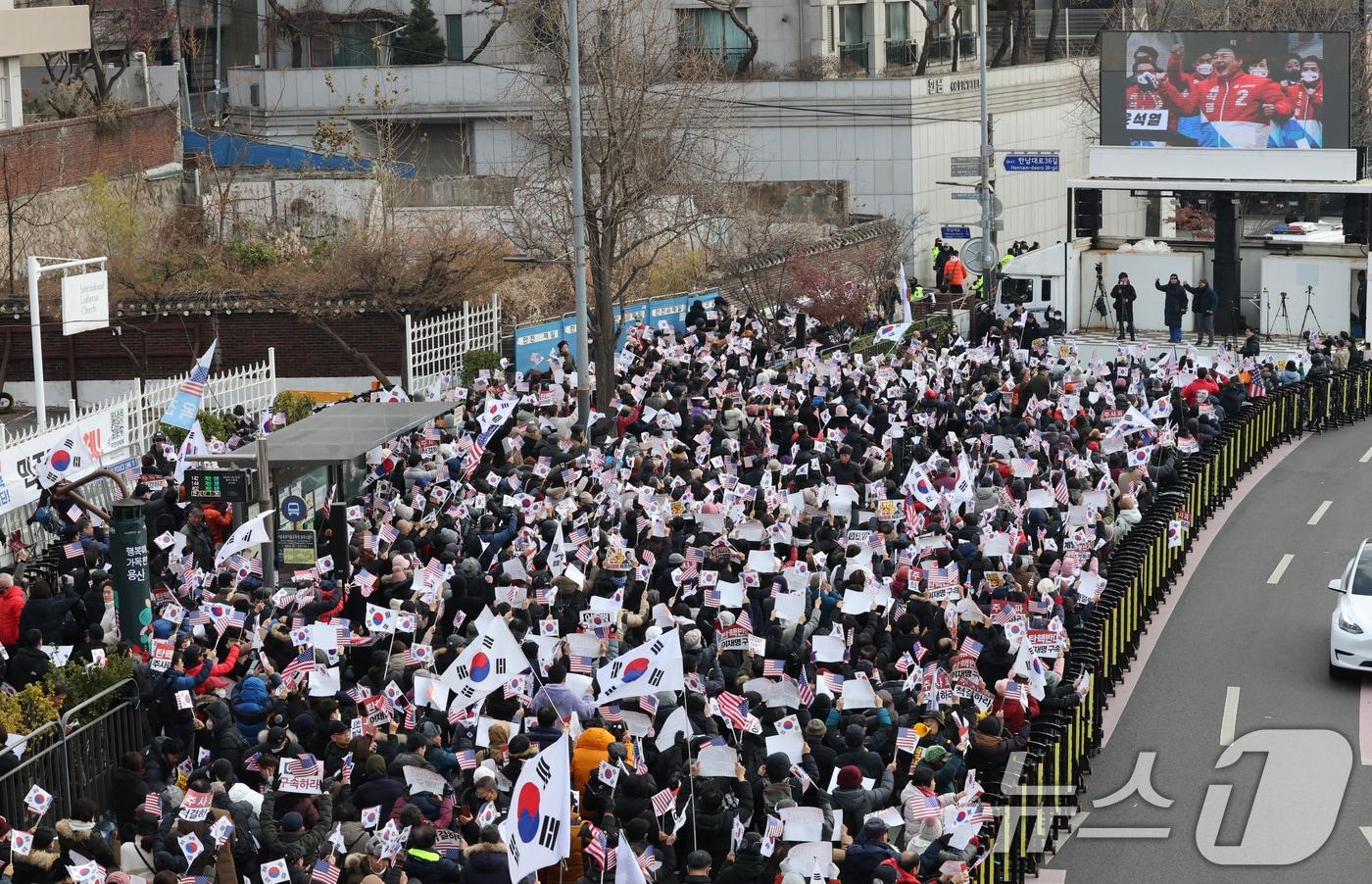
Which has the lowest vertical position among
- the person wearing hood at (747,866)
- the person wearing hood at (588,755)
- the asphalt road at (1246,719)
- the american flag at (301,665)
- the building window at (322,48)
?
the asphalt road at (1246,719)

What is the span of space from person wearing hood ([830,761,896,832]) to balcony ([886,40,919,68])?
45114 mm

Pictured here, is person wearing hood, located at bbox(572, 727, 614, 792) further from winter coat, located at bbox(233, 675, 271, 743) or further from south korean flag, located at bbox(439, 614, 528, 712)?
winter coat, located at bbox(233, 675, 271, 743)

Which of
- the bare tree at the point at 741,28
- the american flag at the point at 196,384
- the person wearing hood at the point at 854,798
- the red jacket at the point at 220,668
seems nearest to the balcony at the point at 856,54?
the bare tree at the point at 741,28

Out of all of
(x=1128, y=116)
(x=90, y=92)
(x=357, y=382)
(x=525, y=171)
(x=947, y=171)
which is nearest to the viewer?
(x=357, y=382)

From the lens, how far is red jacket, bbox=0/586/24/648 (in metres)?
17.6

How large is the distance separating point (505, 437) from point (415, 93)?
97.6 feet

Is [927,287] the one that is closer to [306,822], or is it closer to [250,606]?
[250,606]

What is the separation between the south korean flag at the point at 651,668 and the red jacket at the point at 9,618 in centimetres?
614

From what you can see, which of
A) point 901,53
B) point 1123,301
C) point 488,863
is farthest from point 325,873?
point 901,53

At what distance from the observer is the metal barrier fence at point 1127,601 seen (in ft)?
50.5

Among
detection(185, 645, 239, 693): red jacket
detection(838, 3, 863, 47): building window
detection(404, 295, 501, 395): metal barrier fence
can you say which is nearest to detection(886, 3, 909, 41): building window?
detection(838, 3, 863, 47): building window

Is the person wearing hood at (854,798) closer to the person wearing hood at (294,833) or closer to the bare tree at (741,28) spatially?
the person wearing hood at (294,833)

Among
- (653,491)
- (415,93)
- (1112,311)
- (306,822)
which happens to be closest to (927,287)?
(1112,311)

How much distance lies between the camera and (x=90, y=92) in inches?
1847
